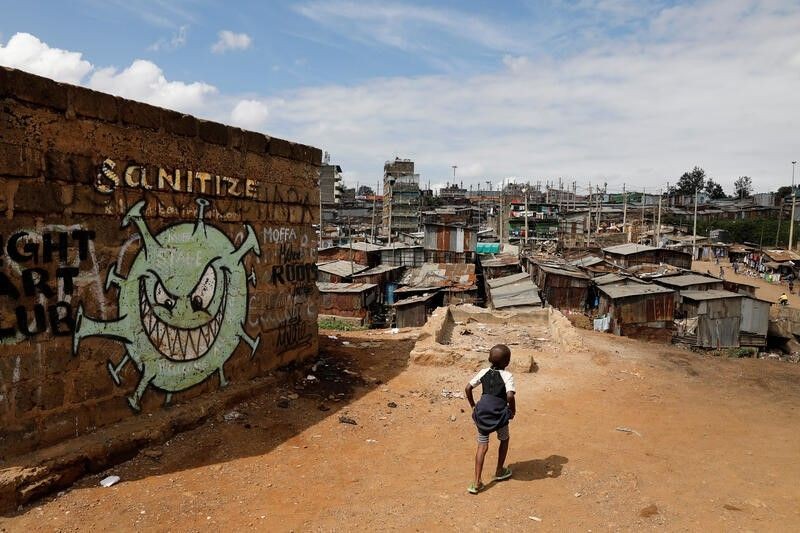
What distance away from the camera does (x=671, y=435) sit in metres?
6.04

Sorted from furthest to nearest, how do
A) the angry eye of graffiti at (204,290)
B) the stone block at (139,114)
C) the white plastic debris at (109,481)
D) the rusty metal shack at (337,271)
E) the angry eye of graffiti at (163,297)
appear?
the rusty metal shack at (337,271) → the angry eye of graffiti at (204,290) → the angry eye of graffiti at (163,297) → the stone block at (139,114) → the white plastic debris at (109,481)

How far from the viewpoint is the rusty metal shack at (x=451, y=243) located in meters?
30.6

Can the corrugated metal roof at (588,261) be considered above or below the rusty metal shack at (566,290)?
above

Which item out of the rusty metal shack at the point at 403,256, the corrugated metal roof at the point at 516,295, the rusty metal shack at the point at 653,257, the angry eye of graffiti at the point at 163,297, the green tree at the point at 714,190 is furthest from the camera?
the green tree at the point at 714,190

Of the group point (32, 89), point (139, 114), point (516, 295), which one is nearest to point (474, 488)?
point (139, 114)

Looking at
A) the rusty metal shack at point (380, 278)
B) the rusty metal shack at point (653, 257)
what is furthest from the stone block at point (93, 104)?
the rusty metal shack at point (653, 257)

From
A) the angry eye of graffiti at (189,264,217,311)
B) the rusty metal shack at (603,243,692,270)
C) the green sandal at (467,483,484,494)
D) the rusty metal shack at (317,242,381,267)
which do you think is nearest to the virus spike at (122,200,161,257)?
the angry eye of graffiti at (189,264,217,311)

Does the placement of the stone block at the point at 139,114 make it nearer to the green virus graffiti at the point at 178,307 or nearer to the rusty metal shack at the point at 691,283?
the green virus graffiti at the point at 178,307

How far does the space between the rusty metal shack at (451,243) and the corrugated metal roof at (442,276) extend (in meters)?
3.53

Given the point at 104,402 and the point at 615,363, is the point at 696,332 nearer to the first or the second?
the point at 615,363

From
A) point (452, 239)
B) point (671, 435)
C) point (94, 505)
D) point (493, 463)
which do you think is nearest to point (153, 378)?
point (94, 505)

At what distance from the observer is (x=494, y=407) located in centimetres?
429

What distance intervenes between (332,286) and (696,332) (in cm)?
1495

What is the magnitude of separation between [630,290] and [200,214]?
62.8 ft
